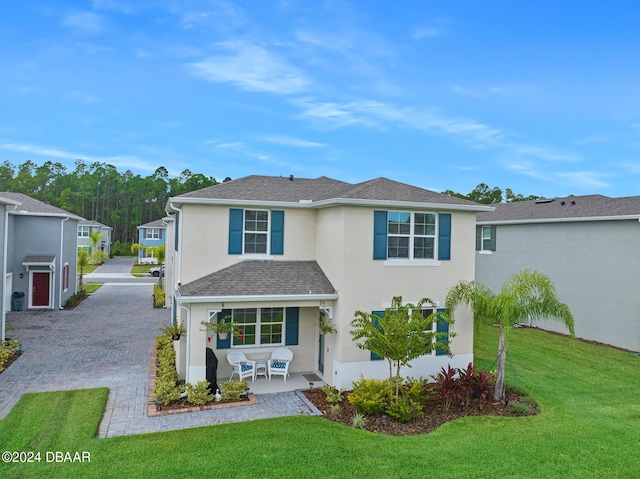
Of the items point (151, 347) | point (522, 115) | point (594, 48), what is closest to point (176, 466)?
point (151, 347)

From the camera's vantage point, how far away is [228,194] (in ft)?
44.1

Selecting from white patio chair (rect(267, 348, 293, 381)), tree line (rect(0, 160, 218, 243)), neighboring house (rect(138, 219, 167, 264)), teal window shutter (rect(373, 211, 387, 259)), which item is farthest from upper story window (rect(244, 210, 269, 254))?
tree line (rect(0, 160, 218, 243))

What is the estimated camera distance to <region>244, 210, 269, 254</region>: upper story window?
44.5 ft

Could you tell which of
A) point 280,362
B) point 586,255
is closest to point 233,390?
point 280,362

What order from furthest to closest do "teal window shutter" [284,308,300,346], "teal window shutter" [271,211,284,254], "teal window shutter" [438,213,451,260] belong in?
1. "teal window shutter" [271,211,284,254]
2. "teal window shutter" [284,308,300,346]
3. "teal window shutter" [438,213,451,260]

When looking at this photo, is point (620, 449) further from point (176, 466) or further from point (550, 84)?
point (550, 84)

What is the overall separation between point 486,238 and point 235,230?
703 inches

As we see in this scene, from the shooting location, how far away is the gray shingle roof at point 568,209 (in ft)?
61.0

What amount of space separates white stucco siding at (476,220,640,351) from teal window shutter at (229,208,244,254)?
52.6 feet

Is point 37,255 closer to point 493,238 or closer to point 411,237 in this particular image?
point 411,237

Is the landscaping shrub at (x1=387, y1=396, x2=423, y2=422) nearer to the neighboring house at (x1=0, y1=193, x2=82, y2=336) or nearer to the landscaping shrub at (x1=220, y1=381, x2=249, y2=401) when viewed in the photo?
the landscaping shrub at (x1=220, y1=381, x2=249, y2=401)

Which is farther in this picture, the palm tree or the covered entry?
the covered entry

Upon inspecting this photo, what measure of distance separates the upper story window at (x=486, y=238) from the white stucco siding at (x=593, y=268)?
6.03 ft

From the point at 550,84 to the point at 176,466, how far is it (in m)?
20.4
